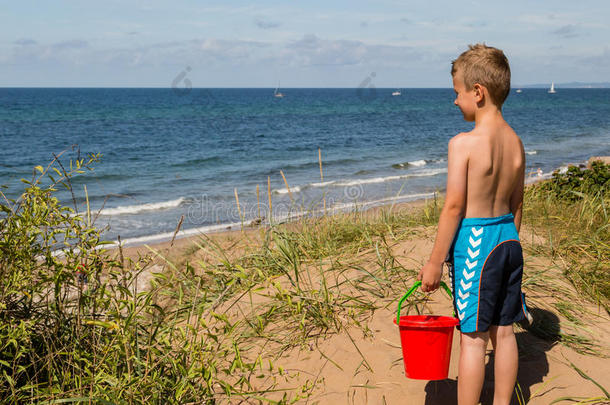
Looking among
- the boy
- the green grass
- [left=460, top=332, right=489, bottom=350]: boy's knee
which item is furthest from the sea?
[left=460, top=332, right=489, bottom=350]: boy's knee

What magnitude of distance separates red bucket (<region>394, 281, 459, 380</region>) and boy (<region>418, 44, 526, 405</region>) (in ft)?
0.30

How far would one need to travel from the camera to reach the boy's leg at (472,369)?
255cm

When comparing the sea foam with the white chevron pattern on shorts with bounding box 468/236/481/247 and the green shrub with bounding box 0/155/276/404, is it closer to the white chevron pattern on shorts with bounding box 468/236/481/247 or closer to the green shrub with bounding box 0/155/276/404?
the green shrub with bounding box 0/155/276/404

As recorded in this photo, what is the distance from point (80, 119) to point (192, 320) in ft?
151

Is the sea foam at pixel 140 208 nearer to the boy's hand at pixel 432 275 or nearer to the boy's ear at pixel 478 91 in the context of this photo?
the boy's hand at pixel 432 275

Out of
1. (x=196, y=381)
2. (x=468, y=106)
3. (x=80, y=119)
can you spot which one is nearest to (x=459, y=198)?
(x=468, y=106)

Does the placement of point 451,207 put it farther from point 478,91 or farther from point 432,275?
point 478,91

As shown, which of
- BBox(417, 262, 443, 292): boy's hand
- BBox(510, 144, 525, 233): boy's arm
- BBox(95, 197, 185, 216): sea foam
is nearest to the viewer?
BBox(417, 262, 443, 292): boy's hand

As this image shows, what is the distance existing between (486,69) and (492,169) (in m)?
0.49

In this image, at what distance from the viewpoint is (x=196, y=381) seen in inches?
110

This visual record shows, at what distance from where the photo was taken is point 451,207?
8.18 ft

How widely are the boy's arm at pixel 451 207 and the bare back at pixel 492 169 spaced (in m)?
0.04

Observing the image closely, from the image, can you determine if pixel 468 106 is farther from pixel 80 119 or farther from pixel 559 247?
pixel 80 119

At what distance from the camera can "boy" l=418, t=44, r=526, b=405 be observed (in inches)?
98.1
